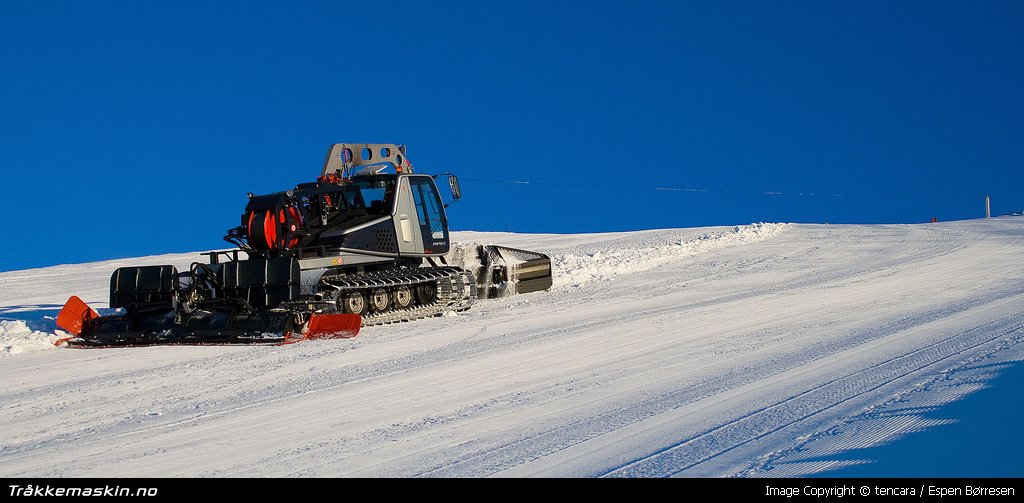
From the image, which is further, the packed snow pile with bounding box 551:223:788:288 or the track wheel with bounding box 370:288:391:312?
the packed snow pile with bounding box 551:223:788:288

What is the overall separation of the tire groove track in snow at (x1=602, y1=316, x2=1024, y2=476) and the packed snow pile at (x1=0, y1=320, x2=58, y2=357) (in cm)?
988

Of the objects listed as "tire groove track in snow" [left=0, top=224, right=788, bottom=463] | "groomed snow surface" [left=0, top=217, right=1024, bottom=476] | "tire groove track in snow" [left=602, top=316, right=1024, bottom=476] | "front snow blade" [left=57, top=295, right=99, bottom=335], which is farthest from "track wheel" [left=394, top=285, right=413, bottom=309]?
"tire groove track in snow" [left=602, top=316, right=1024, bottom=476]

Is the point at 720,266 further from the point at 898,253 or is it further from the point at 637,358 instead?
the point at 637,358

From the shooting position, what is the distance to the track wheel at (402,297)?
14.4 m

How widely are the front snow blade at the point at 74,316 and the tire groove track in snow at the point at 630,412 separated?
9280mm

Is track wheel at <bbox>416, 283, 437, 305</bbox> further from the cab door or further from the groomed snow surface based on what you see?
the groomed snow surface

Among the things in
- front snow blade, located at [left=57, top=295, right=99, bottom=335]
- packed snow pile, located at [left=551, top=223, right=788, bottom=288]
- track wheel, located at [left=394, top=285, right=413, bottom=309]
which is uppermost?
packed snow pile, located at [left=551, top=223, right=788, bottom=288]

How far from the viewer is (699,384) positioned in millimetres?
7785

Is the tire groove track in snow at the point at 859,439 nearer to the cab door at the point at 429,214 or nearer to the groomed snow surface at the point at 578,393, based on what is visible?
the groomed snow surface at the point at 578,393

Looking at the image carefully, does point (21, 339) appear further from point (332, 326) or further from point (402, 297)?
point (402, 297)

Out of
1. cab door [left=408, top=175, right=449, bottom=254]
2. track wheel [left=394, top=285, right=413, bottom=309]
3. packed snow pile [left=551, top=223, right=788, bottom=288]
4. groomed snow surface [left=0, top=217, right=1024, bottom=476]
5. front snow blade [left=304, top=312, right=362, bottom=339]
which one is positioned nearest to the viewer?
groomed snow surface [left=0, top=217, right=1024, bottom=476]

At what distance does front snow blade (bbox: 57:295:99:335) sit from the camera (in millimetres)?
13043

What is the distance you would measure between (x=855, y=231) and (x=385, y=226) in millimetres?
20045

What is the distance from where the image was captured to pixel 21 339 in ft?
41.4
